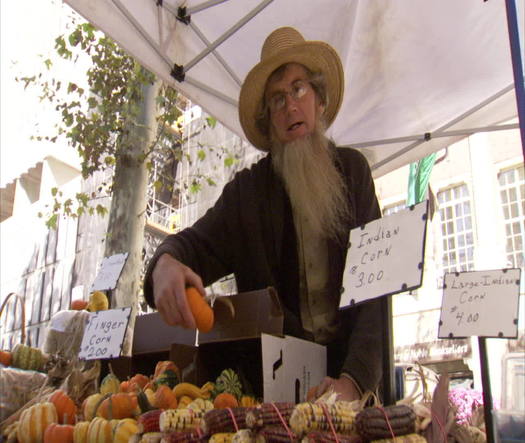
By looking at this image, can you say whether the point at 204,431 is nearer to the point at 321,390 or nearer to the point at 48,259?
the point at 321,390

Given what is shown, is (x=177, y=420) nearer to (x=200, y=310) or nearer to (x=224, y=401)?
(x=224, y=401)

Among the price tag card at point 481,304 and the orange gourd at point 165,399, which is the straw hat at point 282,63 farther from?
the orange gourd at point 165,399

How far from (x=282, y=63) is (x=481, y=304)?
1133mm

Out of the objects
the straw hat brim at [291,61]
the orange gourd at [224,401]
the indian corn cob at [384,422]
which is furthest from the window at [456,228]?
the indian corn cob at [384,422]

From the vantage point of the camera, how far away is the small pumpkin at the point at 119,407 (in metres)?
1.34

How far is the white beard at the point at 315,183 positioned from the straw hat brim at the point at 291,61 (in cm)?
27

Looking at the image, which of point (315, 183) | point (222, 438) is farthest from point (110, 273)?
point (222, 438)

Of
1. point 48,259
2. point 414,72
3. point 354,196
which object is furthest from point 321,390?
point 48,259

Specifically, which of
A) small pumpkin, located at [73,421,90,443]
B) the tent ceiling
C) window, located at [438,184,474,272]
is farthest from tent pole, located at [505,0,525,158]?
window, located at [438,184,474,272]

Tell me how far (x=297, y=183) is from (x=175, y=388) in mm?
773

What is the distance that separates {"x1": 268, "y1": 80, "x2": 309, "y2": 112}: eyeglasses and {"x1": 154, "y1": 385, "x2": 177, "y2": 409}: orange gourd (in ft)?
3.64

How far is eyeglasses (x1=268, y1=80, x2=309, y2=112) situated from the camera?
6.57ft

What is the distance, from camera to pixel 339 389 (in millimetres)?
1200

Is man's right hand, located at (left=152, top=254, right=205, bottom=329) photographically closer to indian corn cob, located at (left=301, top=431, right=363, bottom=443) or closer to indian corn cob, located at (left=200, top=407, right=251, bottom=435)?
indian corn cob, located at (left=200, top=407, right=251, bottom=435)
